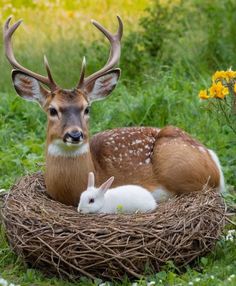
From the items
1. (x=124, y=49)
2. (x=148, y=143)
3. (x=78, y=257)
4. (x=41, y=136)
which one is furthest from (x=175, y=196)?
(x=124, y=49)

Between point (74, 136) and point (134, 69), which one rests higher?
point (74, 136)

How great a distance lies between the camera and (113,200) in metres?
7.08

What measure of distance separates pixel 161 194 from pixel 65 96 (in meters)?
1.02

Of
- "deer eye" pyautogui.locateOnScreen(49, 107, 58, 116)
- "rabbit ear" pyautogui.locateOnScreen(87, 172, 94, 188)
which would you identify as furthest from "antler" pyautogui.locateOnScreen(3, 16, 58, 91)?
"rabbit ear" pyautogui.locateOnScreen(87, 172, 94, 188)

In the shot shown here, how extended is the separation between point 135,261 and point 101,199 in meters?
0.56

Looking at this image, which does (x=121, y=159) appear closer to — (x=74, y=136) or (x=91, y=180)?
(x=91, y=180)

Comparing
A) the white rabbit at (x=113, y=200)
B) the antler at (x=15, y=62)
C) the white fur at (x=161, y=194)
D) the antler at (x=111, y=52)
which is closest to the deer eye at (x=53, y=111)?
the antler at (x=15, y=62)

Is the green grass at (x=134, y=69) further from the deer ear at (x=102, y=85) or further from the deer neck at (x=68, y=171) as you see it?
the deer ear at (x=102, y=85)

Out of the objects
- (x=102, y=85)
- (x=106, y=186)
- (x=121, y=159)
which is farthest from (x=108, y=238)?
(x=102, y=85)

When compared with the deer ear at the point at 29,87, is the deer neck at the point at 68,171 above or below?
below

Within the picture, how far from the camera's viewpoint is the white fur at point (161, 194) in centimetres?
751

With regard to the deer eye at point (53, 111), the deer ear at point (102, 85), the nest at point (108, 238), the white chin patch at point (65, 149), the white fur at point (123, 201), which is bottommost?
the nest at point (108, 238)

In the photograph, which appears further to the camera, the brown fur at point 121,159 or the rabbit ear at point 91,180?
the brown fur at point 121,159

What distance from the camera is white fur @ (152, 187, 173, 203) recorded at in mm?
7508
